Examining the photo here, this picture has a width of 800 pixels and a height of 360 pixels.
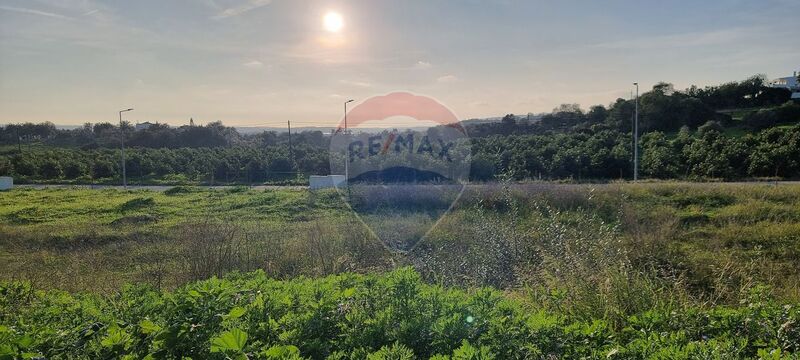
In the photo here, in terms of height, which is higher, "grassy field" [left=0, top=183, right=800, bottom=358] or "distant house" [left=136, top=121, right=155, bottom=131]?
"distant house" [left=136, top=121, right=155, bottom=131]

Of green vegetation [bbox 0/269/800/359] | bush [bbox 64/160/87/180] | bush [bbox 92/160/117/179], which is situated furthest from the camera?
bush [bbox 92/160/117/179]

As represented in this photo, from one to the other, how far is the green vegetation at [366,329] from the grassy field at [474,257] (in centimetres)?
2

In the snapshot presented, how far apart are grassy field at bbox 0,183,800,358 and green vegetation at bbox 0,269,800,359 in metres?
0.02

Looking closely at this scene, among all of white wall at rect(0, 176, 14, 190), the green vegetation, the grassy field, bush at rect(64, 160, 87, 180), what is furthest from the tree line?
the green vegetation

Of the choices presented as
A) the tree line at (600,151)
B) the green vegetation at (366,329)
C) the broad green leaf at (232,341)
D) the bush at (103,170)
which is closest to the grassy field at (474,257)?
the green vegetation at (366,329)

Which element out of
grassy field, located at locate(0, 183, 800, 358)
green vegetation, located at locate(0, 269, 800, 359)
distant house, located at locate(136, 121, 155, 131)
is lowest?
grassy field, located at locate(0, 183, 800, 358)

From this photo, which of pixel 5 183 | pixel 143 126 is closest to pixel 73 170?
pixel 5 183

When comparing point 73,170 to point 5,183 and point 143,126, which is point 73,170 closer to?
point 5,183

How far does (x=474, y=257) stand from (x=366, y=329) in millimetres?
4423

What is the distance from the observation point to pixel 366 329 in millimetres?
2619

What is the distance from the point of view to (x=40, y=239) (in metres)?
12.2

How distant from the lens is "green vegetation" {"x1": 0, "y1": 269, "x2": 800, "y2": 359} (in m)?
2.29

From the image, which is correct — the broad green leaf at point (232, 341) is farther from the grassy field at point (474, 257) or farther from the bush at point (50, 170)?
the bush at point (50, 170)

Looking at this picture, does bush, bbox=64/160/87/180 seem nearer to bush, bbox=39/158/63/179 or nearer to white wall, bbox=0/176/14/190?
bush, bbox=39/158/63/179
